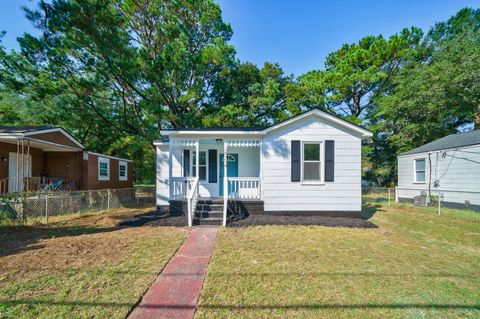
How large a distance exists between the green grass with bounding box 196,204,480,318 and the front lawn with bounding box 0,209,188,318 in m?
1.19

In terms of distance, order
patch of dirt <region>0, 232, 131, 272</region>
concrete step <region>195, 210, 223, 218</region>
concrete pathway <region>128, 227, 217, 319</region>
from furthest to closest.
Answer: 1. concrete step <region>195, 210, 223, 218</region>
2. patch of dirt <region>0, 232, 131, 272</region>
3. concrete pathway <region>128, 227, 217, 319</region>

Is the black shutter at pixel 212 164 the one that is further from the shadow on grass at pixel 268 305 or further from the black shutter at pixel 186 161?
the shadow on grass at pixel 268 305

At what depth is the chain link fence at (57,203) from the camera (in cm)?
701

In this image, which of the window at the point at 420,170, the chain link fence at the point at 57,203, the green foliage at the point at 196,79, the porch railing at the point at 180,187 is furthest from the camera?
the window at the point at 420,170

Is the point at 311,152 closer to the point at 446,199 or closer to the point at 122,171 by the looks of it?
the point at 446,199

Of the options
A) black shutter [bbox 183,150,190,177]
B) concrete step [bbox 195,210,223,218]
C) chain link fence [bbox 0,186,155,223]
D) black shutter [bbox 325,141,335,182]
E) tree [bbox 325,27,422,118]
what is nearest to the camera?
chain link fence [bbox 0,186,155,223]

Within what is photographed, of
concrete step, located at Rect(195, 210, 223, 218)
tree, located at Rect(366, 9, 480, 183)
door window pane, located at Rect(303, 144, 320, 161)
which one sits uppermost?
tree, located at Rect(366, 9, 480, 183)

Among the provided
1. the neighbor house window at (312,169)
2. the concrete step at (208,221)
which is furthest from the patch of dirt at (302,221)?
the neighbor house window at (312,169)

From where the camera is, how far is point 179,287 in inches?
133

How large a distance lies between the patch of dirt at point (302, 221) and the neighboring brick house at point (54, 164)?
34.8ft

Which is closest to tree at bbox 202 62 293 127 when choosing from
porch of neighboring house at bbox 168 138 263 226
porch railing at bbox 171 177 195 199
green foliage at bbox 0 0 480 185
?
green foliage at bbox 0 0 480 185

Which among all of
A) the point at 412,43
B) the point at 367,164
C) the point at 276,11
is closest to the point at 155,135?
the point at 276,11

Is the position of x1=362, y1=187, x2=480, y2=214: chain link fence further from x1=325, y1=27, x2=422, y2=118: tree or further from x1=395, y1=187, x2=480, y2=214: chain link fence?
x1=325, y1=27, x2=422, y2=118: tree

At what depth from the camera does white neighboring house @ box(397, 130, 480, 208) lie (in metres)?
9.77
